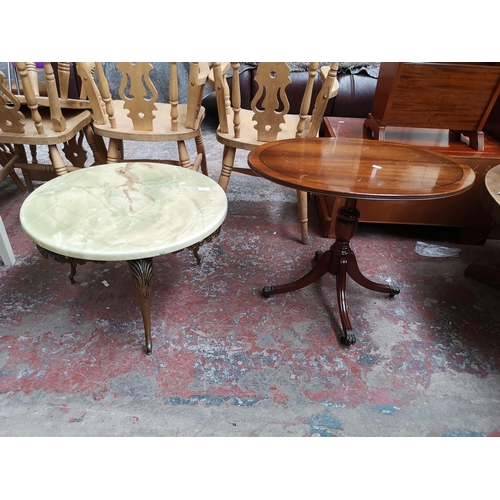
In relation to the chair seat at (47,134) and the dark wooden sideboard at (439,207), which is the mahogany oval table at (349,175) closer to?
the dark wooden sideboard at (439,207)

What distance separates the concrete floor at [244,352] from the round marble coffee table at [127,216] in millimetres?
183

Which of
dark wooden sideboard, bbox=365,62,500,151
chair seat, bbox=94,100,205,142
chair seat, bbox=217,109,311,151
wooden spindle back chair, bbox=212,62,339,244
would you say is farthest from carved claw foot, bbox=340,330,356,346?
chair seat, bbox=94,100,205,142

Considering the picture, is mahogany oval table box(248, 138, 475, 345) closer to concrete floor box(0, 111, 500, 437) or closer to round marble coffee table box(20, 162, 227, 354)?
concrete floor box(0, 111, 500, 437)

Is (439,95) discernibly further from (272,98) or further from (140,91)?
(140,91)

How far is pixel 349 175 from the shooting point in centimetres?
107

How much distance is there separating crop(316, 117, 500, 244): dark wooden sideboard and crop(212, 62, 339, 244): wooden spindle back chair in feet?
0.99

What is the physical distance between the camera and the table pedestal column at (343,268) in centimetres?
130

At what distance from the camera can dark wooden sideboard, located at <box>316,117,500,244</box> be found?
169 cm

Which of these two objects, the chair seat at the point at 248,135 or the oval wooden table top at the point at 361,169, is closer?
the oval wooden table top at the point at 361,169

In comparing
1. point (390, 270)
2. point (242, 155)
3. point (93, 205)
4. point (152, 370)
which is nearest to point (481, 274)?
point (390, 270)

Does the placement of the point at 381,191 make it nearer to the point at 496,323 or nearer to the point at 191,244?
the point at 191,244

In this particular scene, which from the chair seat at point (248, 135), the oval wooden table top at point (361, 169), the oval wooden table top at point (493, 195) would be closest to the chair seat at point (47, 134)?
the chair seat at point (248, 135)

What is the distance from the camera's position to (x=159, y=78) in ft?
9.85

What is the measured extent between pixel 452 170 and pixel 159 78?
2.64 m
